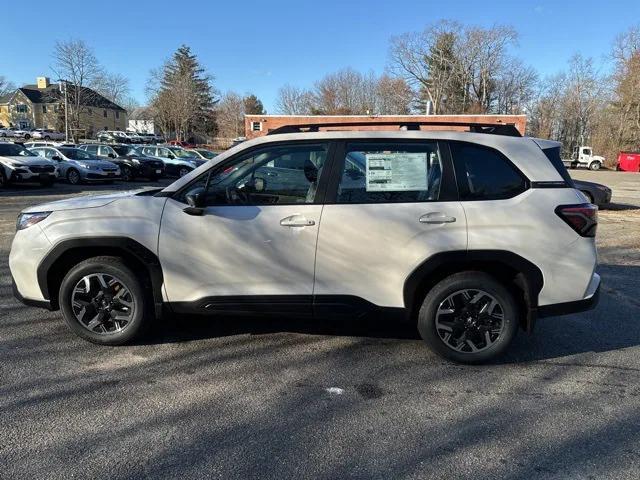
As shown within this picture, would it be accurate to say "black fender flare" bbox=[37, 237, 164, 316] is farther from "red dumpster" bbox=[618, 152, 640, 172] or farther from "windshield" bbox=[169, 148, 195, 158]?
"red dumpster" bbox=[618, 152, 640, 172]

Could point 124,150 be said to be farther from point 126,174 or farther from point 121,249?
point 121,249

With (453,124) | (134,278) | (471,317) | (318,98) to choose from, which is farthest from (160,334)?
(318,98)

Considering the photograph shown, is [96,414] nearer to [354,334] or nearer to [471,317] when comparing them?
[354,334]

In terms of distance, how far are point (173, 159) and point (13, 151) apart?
8.70 metres

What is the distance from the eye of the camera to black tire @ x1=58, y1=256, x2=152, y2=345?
4.00m

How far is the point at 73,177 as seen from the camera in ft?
67.3

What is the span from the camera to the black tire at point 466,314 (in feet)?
12.4

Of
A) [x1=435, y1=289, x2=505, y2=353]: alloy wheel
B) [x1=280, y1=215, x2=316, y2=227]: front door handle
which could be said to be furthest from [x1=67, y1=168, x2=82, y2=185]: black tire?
[x1=435, y1=289, x2=505, y2=353]: alloy wheel

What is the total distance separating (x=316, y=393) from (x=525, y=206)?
2.04m

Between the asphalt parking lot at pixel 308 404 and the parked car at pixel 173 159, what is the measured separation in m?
21.8

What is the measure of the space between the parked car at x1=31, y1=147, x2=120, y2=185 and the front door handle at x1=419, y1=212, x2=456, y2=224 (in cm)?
1962

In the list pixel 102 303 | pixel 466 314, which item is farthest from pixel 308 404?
pixel 102 303

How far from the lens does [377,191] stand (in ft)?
12.6

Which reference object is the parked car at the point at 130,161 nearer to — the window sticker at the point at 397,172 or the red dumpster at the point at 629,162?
the window sticker at the point at 397,172
